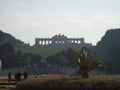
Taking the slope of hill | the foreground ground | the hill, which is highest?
the slope of hill

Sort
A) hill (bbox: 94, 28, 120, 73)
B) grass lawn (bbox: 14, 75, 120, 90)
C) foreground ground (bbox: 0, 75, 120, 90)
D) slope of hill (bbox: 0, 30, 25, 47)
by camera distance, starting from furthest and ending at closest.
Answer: slope of hill (bbox: 0, 30, 25, 47), hill (bbox: 94, 28, 120, 73), grass lawn (bbox: 14, 75, 120, 90), foreground ground (bbox: 0, 75, 120, 90)

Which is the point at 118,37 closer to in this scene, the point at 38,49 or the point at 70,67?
the point at 70,67

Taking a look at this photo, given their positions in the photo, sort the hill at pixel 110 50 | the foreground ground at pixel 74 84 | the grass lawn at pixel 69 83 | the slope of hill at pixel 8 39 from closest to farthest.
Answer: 1. the foreground ground at pixel 74 84
2. the grass lawn at pixel 69 83
3. the hill at pixel 110 50
4. the slope of hill at pixel 8 39

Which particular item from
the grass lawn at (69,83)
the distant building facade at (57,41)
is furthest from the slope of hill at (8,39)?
the grass lawn at (69,83)

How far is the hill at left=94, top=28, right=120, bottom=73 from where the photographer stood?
101 meters

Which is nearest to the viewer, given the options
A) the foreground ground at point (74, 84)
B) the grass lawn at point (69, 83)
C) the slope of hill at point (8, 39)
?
the foreground ground at point (74, 84)

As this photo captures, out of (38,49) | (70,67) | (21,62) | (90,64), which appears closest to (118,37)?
(70,67)

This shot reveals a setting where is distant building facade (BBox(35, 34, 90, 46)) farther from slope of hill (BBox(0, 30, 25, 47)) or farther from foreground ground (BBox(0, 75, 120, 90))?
foreground ground (BBox(0, 75, 120, 90))

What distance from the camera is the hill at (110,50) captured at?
101 m

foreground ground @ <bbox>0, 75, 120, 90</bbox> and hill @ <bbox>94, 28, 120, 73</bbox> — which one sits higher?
hill @ <bbox>94, 28, 120, 73</bbox>

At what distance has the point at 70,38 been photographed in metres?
172

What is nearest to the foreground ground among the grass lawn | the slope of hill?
the grass lawn

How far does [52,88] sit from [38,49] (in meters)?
125

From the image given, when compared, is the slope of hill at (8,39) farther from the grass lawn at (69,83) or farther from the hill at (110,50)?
the grass lawn at (69,83)
